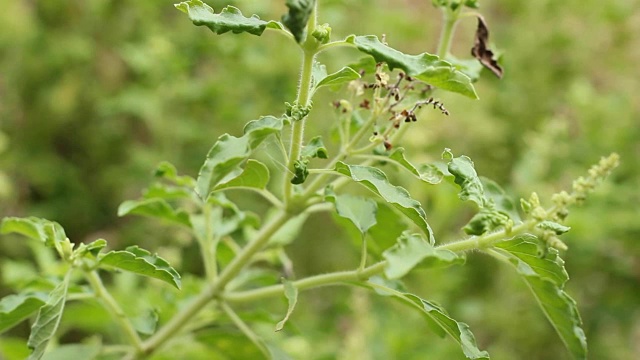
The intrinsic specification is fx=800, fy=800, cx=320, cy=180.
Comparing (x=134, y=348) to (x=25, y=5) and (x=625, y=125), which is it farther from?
(x=25, y=5)

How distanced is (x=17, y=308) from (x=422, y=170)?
382 mm

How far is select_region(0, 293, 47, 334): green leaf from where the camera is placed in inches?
28.4

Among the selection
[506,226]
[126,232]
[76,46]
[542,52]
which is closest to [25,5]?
[76,46]

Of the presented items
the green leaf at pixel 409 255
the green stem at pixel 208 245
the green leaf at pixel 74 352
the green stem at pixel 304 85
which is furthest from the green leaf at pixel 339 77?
the green leaf at pixel 74 352

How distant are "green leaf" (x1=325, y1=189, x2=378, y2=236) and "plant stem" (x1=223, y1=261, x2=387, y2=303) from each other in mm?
35

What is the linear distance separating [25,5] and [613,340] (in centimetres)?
182

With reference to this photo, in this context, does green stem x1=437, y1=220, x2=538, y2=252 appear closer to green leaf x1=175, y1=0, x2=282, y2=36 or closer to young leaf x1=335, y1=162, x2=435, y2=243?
young leaf x1=335, y1=162, x2=435, y2=243

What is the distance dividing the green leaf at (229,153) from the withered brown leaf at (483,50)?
10.3 inches

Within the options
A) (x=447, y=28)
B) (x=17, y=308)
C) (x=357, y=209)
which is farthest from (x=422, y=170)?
(x=17, y=308)

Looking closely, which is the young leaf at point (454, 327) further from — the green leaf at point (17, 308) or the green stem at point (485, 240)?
the green leaf at point (17, 308)

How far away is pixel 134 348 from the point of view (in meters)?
0.82

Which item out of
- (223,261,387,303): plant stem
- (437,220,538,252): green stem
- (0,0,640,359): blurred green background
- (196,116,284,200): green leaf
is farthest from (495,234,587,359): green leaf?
(0,0,640,359): blurred green background

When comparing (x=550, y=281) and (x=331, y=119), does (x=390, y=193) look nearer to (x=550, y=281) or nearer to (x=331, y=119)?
(x=550, y=281)

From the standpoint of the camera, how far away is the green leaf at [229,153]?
1.78 feet
